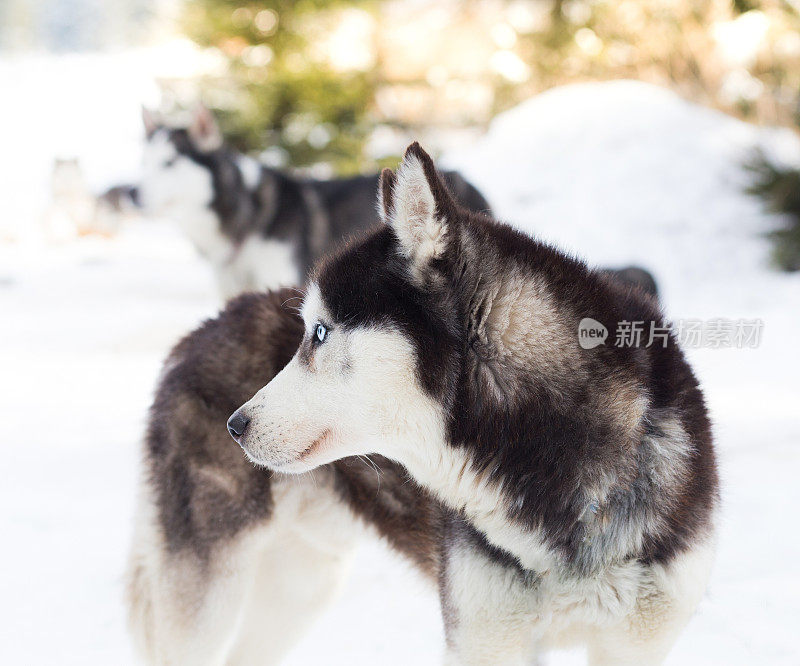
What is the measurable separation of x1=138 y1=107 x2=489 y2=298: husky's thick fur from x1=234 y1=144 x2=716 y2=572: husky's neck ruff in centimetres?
450

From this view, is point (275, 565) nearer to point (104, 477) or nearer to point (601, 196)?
point (104, 477)

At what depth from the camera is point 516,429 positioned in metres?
1.56

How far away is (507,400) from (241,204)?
5.17 meters

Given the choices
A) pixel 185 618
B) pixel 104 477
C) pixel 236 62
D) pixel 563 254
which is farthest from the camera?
pixel 236 62

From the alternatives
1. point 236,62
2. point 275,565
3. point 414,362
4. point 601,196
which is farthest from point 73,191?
point 414,362

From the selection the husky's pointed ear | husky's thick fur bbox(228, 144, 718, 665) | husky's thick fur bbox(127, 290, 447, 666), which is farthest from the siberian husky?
the husky's pointed ear

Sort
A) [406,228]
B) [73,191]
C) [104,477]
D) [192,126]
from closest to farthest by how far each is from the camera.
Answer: [406,228], [104,477], [192,126], [73,191]

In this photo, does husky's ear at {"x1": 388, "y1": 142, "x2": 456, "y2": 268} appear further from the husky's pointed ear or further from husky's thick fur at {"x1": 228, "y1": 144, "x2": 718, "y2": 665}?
the husky's pointed ear

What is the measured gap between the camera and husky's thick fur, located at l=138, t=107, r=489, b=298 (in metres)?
6.16

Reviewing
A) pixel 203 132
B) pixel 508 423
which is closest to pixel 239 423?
pixel 508 423

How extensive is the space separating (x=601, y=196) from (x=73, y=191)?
27.1 ft

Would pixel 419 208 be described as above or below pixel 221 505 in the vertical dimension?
above

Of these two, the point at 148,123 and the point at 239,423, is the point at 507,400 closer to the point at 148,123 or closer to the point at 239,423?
the point at 239,423

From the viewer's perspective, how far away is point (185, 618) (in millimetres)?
1996
